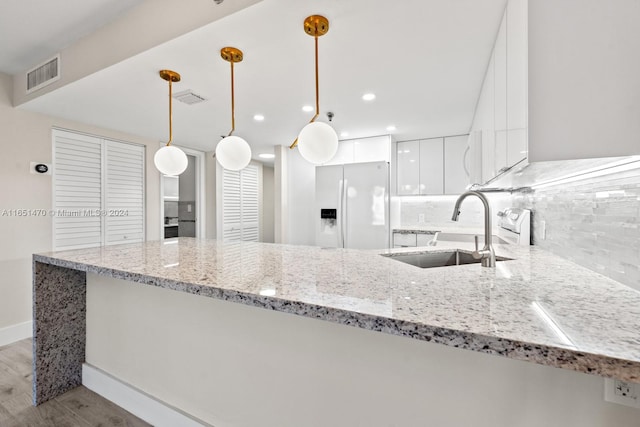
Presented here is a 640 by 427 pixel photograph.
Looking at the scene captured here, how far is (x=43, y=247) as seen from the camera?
9.87 ft

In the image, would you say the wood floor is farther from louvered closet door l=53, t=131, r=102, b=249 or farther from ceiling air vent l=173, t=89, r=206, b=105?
ceiling air vent l=173, t=89, r=206, b=105

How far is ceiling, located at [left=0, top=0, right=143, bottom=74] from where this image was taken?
184 centimetres

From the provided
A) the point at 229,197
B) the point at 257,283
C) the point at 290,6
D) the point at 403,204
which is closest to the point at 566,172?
the point at 257,283

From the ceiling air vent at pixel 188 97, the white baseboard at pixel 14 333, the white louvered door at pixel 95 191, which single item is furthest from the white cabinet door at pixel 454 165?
the white baseboard at pixel 14 333

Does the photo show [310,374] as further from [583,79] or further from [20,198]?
[20,198]

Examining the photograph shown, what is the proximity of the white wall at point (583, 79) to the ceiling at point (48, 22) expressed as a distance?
2217 mm

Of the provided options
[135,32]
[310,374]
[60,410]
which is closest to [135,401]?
[60,410]

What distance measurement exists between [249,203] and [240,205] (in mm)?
261

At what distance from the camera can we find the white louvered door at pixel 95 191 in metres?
3.16

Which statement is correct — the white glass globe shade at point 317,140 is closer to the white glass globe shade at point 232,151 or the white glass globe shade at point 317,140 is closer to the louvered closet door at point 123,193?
the white glass globe shade at point 232,151

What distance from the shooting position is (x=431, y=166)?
4020 mm

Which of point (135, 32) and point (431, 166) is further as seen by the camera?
point (431, 166)

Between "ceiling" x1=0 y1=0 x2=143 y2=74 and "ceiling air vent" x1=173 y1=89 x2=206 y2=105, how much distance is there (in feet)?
2.01

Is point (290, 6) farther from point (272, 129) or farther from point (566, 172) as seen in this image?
point (272, 129)
